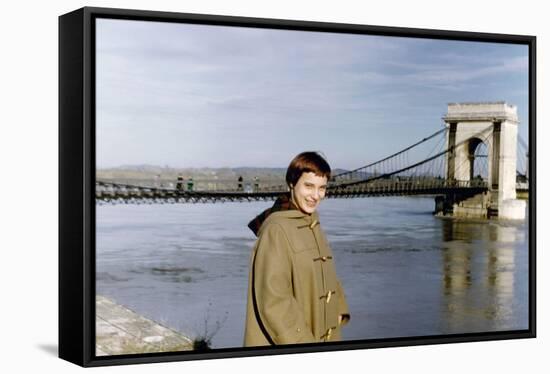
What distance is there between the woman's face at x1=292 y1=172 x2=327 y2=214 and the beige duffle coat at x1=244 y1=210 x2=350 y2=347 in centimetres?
6

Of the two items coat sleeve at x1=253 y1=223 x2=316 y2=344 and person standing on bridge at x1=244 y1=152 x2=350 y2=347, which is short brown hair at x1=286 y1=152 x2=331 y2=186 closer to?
person standing on bridge at x1=244 y1=152 x2=350 y2=347

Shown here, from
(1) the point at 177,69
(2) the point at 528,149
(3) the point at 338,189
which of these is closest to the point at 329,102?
(3) the point at 338,189

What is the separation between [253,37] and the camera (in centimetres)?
784

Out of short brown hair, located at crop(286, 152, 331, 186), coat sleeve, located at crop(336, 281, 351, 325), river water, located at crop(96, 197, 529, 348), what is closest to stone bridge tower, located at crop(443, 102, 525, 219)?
river water, located at crop(96, 197, 529, 348)

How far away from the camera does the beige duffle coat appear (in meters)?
7.77

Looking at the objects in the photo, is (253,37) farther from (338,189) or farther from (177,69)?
(338,189)

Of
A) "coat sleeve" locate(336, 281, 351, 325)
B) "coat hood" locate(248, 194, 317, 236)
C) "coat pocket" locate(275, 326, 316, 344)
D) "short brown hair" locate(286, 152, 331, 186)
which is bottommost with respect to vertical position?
"coat pocket" locate(275, 326, 316, 344)

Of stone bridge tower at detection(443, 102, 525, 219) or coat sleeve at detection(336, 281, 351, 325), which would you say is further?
stone bridge tower at detection(443, 102, 525, 219)

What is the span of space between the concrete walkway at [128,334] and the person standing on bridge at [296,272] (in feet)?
1.57

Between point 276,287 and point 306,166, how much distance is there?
0.80m

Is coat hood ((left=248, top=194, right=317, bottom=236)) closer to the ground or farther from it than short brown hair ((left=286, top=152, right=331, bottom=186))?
closer to the ground

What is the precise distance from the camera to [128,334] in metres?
7.46

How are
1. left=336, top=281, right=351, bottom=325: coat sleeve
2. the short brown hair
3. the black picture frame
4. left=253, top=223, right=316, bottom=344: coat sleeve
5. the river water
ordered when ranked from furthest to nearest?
left=336, top=281, right=351, bottom=325: coat sleeve, the short brown hair, left=253, top=223, right=316, bottom=344: coat sleeve, the river water, the black picture frame

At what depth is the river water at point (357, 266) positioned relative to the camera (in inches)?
296
